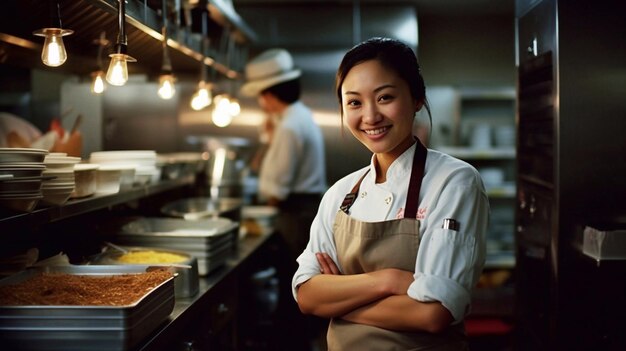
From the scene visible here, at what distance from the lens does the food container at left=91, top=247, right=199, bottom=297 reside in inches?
106

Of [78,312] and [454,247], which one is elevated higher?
[454,247]

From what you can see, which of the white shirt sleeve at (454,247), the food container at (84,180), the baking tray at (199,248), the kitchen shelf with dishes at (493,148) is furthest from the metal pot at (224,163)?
the white shirt sleeve at (454,247)

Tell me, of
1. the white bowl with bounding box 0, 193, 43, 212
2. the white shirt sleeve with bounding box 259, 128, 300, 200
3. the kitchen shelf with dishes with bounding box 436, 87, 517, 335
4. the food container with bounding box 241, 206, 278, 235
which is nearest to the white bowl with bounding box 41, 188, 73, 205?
the white bowl with bounding box 0, 193, 43, 212

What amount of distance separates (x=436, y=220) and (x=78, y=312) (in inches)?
41.1

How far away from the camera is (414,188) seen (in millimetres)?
1994

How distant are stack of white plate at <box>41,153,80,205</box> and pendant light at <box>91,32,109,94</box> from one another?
0.57 meters

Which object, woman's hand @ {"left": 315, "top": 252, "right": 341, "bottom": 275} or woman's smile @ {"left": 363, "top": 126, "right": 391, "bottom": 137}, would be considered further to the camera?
woman's hand @ {"left": 315, "top": 252, "right": 341, "bottom": 275}

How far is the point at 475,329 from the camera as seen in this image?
4879 mm

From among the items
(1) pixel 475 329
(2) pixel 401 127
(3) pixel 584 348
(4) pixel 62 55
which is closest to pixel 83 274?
(4) pixel 62 55

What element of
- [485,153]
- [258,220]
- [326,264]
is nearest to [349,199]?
[326,264]

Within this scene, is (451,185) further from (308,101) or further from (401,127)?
(308,101)

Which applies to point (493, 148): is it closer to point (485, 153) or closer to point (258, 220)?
point (485, 153)

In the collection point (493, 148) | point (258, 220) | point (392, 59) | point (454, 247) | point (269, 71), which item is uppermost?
point (269, 71)

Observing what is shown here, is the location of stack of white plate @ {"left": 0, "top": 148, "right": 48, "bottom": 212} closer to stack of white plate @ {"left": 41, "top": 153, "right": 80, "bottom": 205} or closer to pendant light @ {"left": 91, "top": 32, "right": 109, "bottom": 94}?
stack of white plate @ {"left": 41, "top": 153, "right": 80, "bottom": 205}
